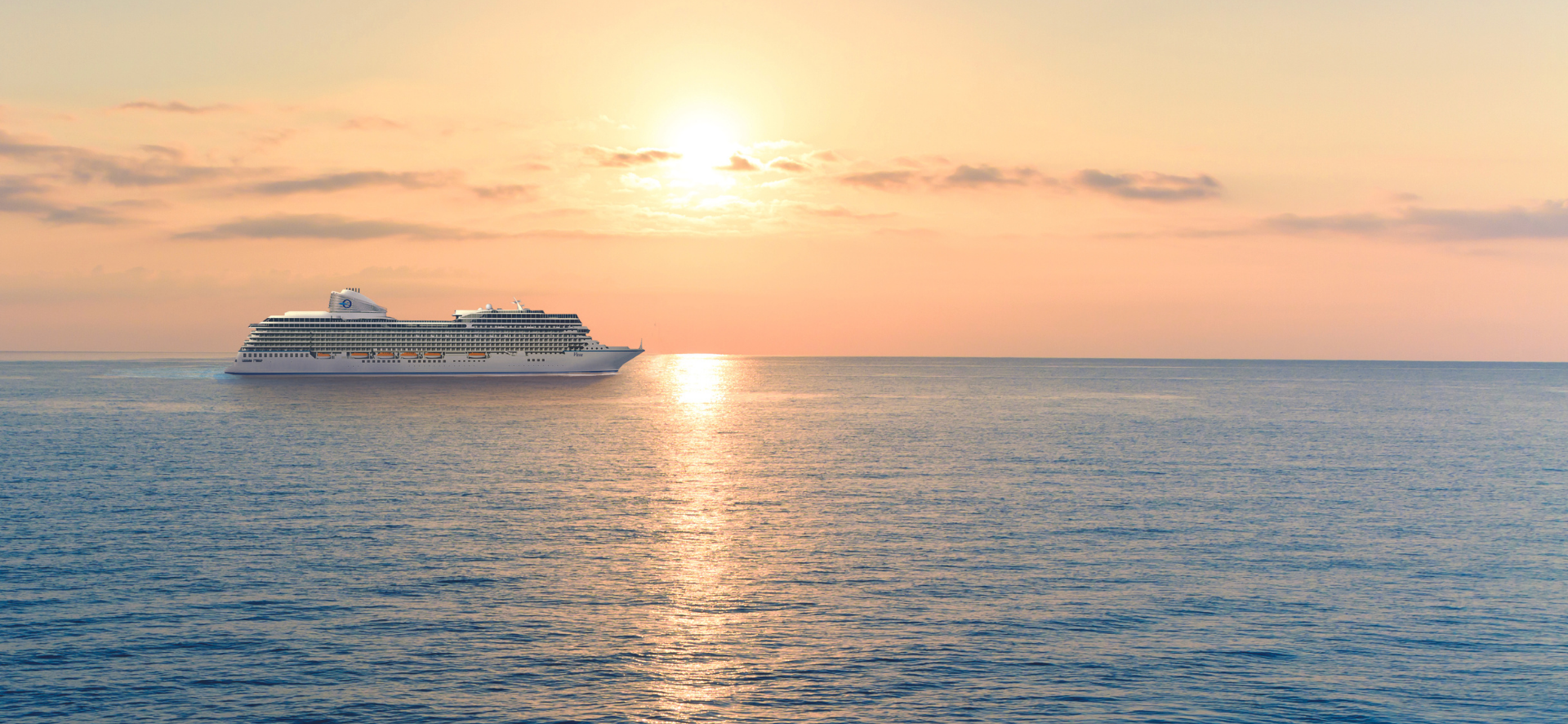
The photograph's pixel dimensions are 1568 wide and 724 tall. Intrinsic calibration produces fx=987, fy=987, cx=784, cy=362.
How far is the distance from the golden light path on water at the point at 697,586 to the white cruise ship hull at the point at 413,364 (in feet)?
446

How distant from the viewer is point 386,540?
115 feet

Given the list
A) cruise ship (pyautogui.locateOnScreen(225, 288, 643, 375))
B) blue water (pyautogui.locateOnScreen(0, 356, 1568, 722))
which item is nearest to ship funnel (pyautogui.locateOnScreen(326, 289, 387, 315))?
cruise ship (pyautogui.locateOnScreen(225, 288, 643, 375))

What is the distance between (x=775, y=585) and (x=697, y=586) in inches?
91.4

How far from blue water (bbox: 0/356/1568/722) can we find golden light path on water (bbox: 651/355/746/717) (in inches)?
5.5

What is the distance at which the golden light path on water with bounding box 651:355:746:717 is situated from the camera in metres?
21.1

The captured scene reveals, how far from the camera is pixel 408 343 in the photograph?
192m

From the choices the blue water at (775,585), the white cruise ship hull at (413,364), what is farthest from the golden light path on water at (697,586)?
the white cruise ship hull at (413,364)

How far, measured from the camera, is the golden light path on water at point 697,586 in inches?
831

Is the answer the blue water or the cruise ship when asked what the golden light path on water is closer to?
the blue water

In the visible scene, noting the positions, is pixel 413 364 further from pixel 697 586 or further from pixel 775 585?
pixel 775 585

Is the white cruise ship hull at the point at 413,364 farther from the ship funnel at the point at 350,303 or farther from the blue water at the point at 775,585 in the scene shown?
the blue water at the point at 775,585

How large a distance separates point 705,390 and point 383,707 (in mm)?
161271

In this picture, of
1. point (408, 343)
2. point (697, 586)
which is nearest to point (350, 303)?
point (408, 343)

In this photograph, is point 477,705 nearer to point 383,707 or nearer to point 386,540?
point 383,707
